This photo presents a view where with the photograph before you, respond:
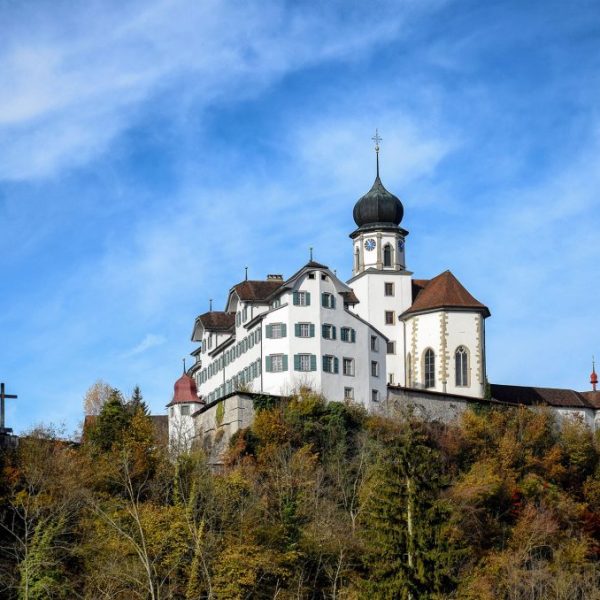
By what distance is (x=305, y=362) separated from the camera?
82.8 metres

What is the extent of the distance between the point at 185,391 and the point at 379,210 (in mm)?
17909

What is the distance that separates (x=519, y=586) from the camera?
6669 cm

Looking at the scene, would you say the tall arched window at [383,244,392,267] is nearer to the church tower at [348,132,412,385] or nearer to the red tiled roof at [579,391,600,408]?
the church tower at [348,132,412,385]

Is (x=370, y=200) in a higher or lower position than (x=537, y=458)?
higher

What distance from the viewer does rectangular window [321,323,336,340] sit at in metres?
83.6

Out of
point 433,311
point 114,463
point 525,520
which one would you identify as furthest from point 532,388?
point 114,463

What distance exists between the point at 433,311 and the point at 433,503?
35.6m

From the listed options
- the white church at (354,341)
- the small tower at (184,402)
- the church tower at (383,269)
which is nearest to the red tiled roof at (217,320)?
the white church at (354,341)

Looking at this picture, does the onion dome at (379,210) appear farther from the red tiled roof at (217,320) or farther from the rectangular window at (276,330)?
the rectangular window at (276,330)

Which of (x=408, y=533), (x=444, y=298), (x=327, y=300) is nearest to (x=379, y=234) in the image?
(x=444, y=298)

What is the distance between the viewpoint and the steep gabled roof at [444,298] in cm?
9294

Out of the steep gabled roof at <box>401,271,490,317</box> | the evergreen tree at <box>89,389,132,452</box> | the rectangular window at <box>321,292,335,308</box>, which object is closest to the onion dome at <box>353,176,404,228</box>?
the steep gabled roof at <box>401,271,490,317</box>

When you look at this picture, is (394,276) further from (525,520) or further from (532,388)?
(525,520)

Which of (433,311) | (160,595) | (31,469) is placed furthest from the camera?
(433,311)
